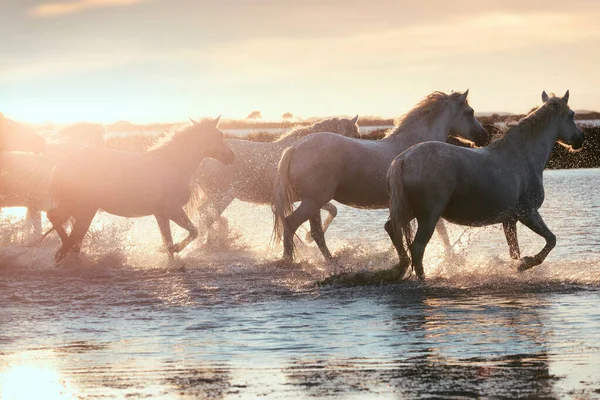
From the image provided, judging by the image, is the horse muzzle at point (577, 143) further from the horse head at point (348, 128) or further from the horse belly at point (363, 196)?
the horse head at point (348, 128)

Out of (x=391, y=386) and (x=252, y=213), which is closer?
(x=391, y=386)

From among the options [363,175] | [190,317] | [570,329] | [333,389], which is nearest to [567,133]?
[363,175]

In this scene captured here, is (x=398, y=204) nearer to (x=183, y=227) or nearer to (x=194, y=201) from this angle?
(x=183, y=227)

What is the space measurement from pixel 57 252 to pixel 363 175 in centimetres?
369

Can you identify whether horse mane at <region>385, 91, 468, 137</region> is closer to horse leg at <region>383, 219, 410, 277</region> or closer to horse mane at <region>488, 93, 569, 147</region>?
horse mane at <region>488, 93, 569, 147</region>

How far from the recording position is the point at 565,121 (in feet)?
35.2

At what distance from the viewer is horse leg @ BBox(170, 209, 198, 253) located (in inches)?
467

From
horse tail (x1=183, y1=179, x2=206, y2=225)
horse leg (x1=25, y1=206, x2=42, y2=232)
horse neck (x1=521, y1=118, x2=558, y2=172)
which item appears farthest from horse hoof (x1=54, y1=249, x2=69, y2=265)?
horse neck (x1=521, y1=118, x2=558, y2=172)

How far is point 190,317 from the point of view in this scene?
803cm

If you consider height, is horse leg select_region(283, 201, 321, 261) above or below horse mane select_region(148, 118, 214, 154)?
below

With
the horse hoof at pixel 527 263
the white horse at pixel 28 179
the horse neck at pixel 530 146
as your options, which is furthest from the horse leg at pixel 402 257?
the white horse at pixel 28 179

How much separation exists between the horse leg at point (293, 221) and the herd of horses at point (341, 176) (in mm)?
13

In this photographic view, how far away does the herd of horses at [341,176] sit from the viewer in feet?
31.4

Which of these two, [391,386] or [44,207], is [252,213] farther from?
[391,386]
